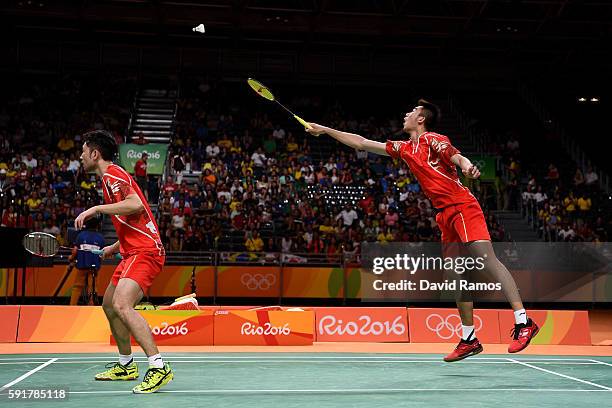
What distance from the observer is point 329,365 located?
29.3 ft

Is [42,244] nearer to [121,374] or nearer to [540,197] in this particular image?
[121,374]

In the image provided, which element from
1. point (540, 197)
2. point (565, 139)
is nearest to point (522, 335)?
point (540, 197)

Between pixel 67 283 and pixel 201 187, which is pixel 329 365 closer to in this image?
pixel 67 283

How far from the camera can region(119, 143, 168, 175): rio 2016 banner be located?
71.4ft

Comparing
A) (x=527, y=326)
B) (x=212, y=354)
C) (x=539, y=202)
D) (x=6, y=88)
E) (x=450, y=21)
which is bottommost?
(x=212, y=354)

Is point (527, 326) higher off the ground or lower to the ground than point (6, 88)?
lower

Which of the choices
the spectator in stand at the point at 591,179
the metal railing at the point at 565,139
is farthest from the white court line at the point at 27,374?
the metal railing at the point at 565,139

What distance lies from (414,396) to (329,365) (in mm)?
2540

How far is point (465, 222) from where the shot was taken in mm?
7188

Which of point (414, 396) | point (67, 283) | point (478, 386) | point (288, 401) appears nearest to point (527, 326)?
point (478, 386)

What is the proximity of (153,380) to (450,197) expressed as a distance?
3.10m

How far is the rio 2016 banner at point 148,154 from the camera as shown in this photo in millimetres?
21750

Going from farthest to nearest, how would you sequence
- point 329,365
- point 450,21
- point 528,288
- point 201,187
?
1. point 450,21
2. point 201,187
3. point 528,288
4. point 329,365

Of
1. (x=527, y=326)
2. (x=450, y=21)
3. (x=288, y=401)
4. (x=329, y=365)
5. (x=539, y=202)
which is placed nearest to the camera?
(x=288, y=401)
